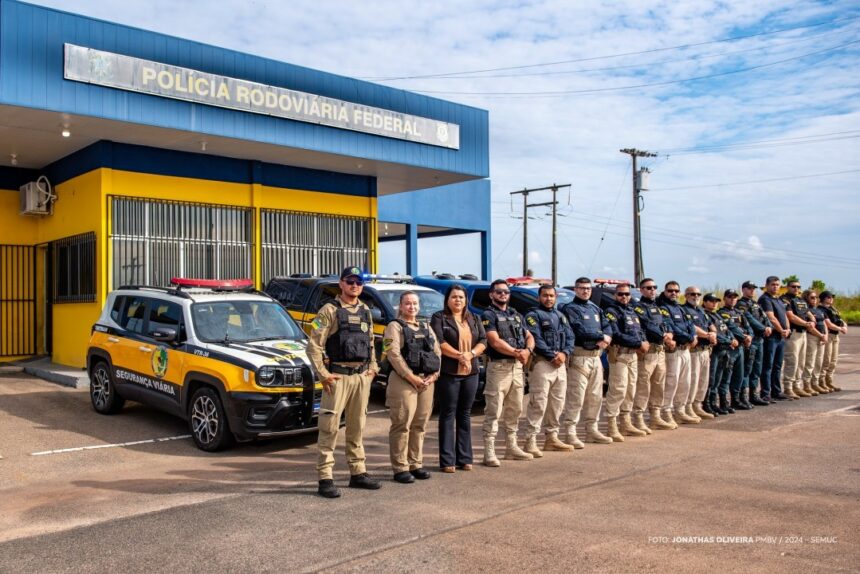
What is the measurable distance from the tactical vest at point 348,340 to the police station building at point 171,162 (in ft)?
23.8

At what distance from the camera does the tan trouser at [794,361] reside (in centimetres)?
1285

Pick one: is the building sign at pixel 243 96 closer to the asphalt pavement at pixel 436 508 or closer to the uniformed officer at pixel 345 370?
the asphalt pavement at pixel 436 508

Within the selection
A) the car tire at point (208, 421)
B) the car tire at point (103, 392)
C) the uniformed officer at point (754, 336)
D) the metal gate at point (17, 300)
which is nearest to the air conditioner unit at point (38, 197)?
the metal gate at point (17, 300)

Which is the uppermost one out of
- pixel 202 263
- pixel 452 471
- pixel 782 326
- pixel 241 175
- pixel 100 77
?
pixel 100 77

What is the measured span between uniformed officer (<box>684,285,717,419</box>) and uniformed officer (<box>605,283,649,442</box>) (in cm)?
141

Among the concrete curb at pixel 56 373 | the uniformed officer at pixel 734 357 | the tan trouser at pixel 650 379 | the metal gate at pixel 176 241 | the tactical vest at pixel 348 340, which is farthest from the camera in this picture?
the metal gate at pixel 176 241

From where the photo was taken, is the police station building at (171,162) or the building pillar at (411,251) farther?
the building pillar at (411,251)

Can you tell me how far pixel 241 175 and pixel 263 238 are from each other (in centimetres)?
134

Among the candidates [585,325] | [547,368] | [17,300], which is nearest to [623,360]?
[585,325]

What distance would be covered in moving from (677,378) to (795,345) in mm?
4071

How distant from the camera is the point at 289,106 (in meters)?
14.4

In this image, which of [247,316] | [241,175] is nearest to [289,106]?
[241,175]

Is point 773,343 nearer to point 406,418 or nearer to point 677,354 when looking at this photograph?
point 677,354

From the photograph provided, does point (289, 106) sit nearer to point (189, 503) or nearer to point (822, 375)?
point (189, 503)
